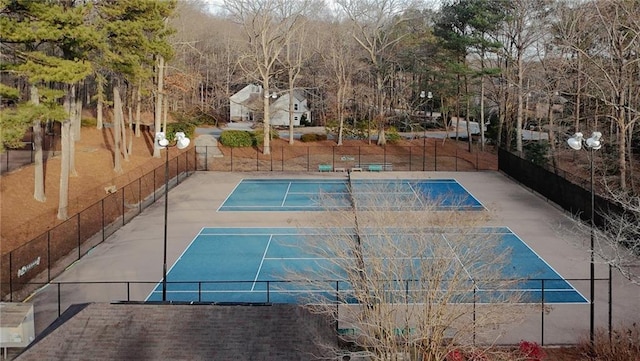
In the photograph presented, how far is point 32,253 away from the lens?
2150cm

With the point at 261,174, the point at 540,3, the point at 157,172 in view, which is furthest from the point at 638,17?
the point at 157,172

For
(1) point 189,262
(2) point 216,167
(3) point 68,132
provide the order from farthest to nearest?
(2) point 216,167
(3) point 68,132
(1) point 189,262

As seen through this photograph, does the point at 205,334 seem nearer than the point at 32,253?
Yes

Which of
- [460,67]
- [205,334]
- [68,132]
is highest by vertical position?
[460,67]

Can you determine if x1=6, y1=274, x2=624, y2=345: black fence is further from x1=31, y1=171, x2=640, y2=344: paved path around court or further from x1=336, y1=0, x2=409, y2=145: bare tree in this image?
x1=336, y1=0, x2=409, y2=145: bare tree

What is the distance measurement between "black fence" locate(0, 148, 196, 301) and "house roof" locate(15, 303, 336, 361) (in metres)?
6.86

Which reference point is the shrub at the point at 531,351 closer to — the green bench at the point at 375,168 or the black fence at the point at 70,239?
the black fence at the point at 70,239

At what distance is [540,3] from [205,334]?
37350 mm

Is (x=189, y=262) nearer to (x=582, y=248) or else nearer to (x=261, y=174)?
(x=582, y=248)

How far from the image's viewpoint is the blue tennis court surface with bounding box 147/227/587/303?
62.6 feet

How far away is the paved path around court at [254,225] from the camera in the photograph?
705 inches

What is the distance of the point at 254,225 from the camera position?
97.6 feet

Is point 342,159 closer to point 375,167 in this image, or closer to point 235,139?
point 375,167

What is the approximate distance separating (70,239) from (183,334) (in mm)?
13535
